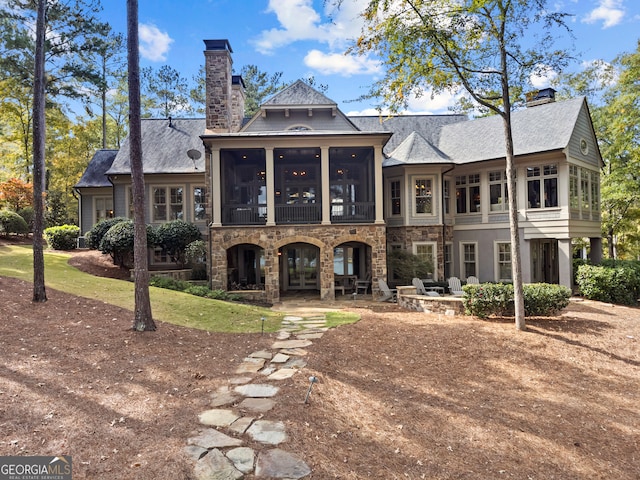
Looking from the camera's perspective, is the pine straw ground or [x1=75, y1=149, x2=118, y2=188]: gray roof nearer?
the pine straw ground

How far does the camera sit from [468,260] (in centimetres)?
1670

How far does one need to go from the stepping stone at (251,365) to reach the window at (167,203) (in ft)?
42.6

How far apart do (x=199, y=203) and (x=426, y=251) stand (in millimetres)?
11469

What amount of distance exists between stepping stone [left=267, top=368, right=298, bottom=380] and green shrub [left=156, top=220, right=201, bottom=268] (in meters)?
10.8

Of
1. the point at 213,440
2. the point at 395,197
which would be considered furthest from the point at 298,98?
the point at 213,440

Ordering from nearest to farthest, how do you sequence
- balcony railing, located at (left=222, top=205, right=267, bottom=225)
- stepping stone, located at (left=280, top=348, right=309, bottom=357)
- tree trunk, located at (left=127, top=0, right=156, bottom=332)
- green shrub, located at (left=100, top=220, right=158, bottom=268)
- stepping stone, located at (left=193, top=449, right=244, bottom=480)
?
stepping stone, located at (left=193, top=449, right=244, bottom=480), stepping stone, located at (left=280, top=348, right=309, bottom=357), tree trunk, located at (left=127, top=0, right=156, bottom=332), green shrub, located at (left=100, top=220, right=158, bottom=268), balcony railing, located at (left=222, top=205, right=267, bottom=225)

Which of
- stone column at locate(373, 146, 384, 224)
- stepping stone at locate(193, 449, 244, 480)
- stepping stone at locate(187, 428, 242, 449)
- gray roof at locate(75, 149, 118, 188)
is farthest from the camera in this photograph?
gray roof at locate(75, 149, 118, 188)

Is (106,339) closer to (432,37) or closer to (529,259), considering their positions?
(432,37)

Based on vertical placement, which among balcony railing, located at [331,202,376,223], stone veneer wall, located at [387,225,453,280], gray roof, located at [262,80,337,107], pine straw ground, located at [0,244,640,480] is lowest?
pine straw ground, located at [0,244,640,480]

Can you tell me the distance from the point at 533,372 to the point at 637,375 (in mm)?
2098

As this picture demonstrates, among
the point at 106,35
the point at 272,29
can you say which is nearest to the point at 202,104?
the point at 106,35

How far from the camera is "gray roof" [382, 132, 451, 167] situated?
1537 centimetres

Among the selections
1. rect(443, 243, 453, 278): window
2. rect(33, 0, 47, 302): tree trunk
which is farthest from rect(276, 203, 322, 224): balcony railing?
rect(33, 0, 47, 302): tree trunk

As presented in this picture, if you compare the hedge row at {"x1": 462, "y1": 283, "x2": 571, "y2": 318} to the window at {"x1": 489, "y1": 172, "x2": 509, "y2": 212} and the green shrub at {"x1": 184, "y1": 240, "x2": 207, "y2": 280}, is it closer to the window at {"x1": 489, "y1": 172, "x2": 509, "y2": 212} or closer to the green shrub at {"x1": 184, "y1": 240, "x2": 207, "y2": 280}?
the window at {"x1": 489, "y1": 172, "x2": 509, "y2": 212}
